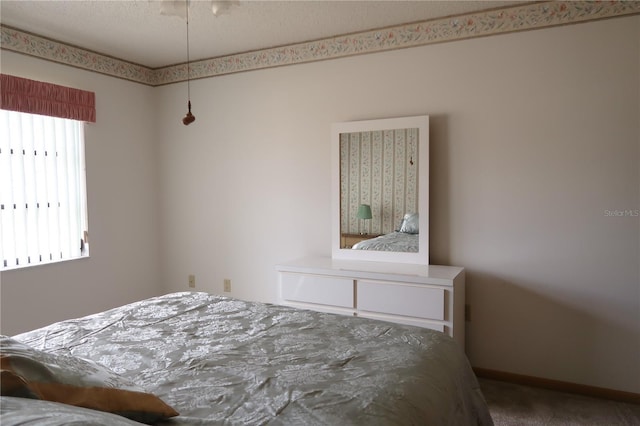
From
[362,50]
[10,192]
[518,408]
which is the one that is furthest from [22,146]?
[518,408]

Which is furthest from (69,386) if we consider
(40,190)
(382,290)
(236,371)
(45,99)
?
(45,99)

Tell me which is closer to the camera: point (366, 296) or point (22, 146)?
point (366, 296)

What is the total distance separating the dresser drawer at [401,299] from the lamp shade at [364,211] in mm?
537

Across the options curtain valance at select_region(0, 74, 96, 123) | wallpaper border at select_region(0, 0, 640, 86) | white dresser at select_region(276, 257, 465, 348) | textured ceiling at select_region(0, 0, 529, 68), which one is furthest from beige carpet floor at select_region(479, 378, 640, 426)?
curtain valance at select_region(0, 74, 96, 123)

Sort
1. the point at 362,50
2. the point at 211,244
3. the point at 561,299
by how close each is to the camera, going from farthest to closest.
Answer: the point at 211,244 < the point at 362,50 < the point at 561,299

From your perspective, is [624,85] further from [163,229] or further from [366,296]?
[163,229]

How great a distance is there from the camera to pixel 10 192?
3061 mm

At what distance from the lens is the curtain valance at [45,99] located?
9.75 feet

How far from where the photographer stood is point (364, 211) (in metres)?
3.27

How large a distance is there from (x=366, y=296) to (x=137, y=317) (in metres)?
1.44

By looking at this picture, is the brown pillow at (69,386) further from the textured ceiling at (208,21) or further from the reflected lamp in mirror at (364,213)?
the reflected lamp in mirror at (364,213)

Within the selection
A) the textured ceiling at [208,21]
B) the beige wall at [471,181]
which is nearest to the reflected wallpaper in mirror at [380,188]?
the beige wall at [471,181]

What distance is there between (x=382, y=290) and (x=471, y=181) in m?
0.95

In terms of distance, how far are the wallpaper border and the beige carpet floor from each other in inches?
89.8
